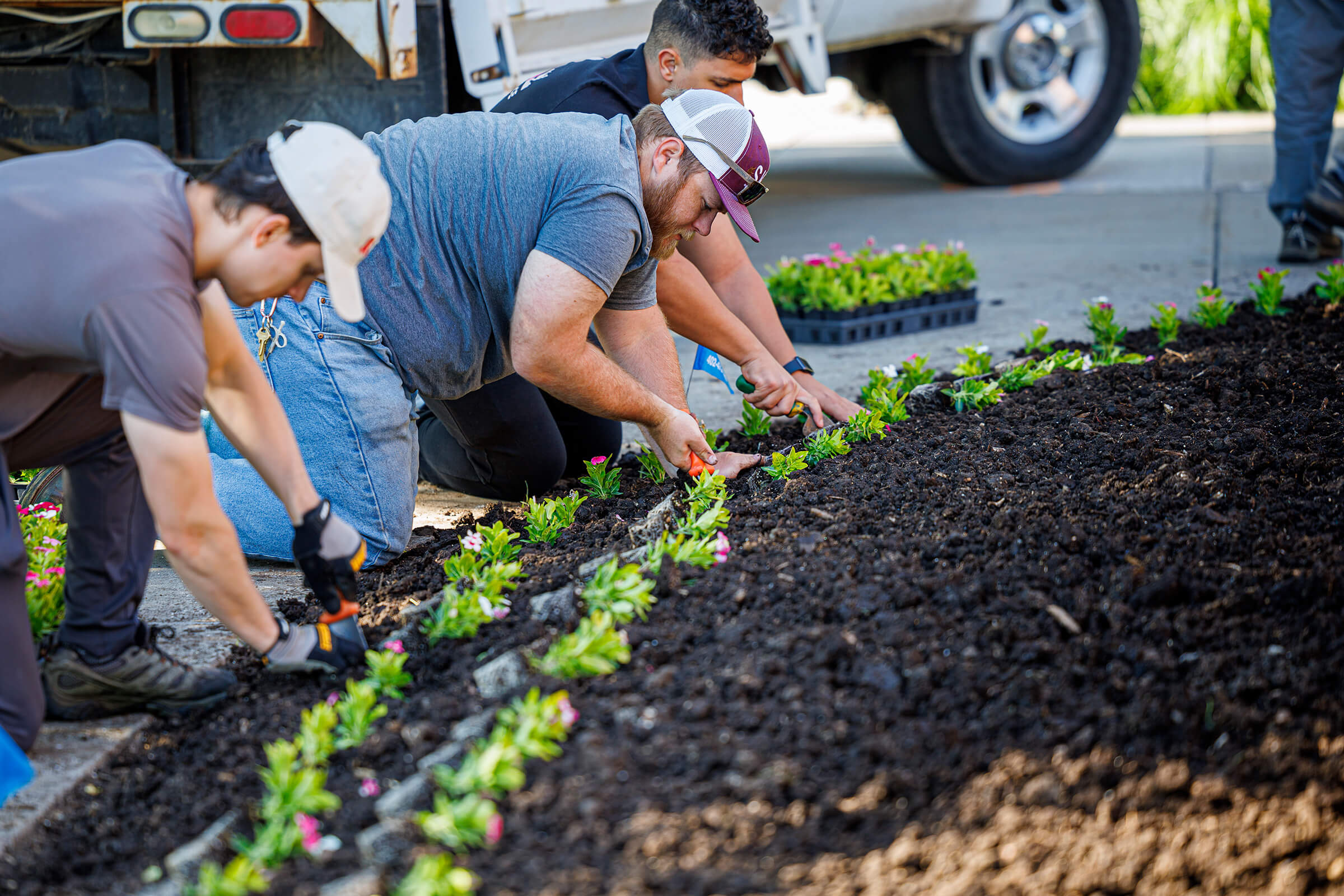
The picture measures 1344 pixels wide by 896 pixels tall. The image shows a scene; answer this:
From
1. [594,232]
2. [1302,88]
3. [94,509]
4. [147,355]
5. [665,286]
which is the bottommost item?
[94,509]

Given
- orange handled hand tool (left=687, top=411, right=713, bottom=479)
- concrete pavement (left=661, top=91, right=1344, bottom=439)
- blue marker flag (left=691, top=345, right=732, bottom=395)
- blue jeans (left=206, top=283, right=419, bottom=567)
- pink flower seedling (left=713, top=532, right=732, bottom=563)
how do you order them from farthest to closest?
1. concrete pavement (left=661, top=91, right=1344, bottom=439)
2. blue marker flag (left=691, top=345, right=732, bottom=395)
3. orange handled hand tool (left=687, top=411, right=713, bottom=479)
4. blue jeans (left=206, top=283, right=419, bottom=567)
5. pink flower seedling (left=713, top=532, right=732, bottom=563)

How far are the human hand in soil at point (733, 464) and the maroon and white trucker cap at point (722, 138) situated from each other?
75cm

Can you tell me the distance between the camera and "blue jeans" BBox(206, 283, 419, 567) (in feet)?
10.2

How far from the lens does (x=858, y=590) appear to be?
239 cm

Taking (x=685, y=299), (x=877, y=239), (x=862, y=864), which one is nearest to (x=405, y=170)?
(x=685, y=299)

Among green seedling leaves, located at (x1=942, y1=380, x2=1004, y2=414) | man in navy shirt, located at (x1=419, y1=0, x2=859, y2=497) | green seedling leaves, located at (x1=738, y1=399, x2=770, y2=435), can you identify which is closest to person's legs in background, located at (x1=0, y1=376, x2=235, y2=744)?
man in navy shirt, located at (x1=419, y1=0, x2=859, y2=497)

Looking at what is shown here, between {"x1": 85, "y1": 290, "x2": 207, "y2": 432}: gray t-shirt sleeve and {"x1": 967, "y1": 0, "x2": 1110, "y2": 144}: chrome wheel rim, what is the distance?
701 centimetres

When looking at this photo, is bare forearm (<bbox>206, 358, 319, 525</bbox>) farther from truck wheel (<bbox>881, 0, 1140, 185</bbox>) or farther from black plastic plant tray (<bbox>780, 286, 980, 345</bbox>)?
truck wheel (<bbox>881, 0, 1140, 185</bbox>)

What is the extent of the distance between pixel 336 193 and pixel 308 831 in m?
1.06

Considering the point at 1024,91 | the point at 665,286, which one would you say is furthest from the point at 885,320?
the point at 1024,91

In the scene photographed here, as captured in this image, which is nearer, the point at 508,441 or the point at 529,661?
the point at 529,661

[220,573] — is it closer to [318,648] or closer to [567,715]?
[318,648]

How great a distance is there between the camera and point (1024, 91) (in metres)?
8.28

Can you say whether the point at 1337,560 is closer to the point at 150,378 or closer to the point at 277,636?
the point at 277,636
